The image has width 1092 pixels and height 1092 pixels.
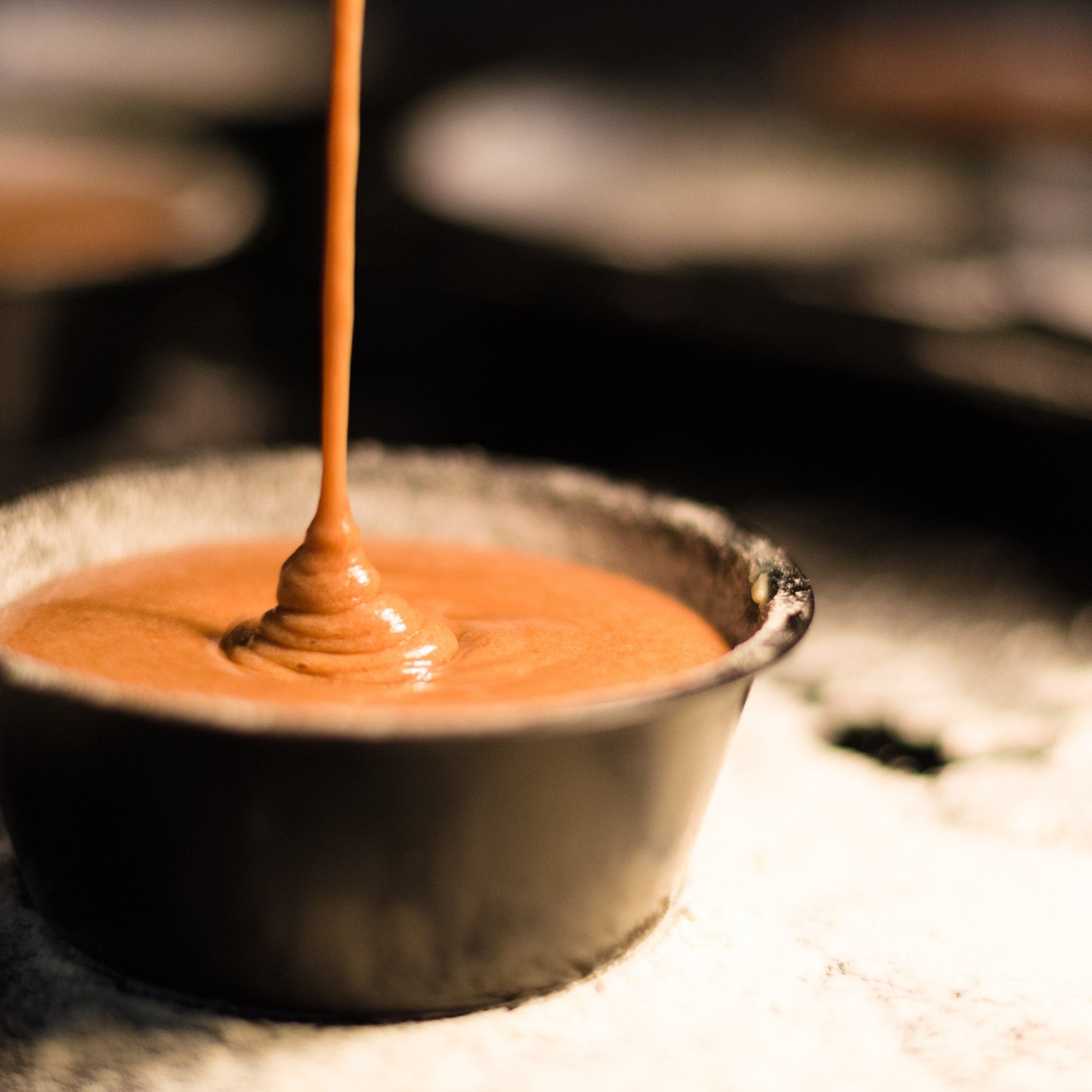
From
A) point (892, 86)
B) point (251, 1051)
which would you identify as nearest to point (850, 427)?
point (251, 1051)

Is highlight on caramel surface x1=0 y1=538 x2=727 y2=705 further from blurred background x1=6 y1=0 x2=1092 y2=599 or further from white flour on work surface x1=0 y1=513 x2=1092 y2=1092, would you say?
blurred background x1=6 y1=0 x2=1092 y2=599

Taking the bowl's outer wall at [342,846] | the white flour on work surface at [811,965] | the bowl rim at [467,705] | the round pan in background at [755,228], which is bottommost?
the white flour on work surface at [811,965]

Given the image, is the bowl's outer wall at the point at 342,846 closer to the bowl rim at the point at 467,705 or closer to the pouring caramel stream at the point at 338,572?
the bowl rim at the point at 467,705

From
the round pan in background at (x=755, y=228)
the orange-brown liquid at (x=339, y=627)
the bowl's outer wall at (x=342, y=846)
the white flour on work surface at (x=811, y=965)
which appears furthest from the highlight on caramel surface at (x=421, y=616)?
the round pan in background at (x=755, y=228)

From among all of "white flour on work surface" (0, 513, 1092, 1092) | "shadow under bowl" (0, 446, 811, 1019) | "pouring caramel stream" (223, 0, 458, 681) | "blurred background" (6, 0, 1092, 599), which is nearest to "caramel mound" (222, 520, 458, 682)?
"pouring caramel stream" (223, 0, 458, 681)

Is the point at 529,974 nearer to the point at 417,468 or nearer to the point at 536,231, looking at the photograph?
the point at 417,468

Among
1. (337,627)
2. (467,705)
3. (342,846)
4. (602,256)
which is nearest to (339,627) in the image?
(337,627)
